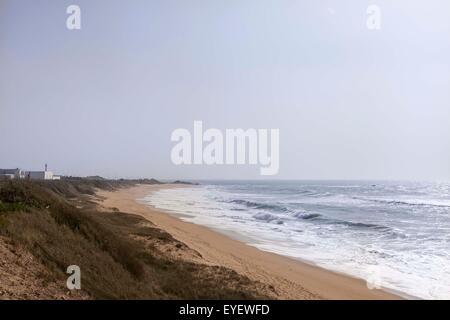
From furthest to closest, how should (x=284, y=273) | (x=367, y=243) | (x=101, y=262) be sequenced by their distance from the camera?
(x=367, y=243), (x=284, y=273), (x=101, y=262)

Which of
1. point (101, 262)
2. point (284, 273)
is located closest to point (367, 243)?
point (284, 273)

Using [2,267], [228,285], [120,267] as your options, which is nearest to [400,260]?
[228,285]

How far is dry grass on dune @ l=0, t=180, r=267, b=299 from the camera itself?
7.79 m

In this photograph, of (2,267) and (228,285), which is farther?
(228,285)

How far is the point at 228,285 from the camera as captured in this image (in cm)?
959

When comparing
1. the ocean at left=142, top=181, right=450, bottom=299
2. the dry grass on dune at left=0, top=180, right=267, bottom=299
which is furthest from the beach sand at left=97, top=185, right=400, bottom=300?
the dry grass on dune at left=0, top=180, right=267, bottom=299

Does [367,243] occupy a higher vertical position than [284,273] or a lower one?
lower

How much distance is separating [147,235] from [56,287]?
912cm

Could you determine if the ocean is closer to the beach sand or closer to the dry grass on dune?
the beach sand

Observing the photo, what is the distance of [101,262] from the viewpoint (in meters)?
8.62

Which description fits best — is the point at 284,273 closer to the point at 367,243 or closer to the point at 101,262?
the point at 101,262

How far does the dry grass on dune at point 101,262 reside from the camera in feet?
25.6

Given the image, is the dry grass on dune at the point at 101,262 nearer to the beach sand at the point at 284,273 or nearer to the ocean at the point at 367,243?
the beach sand at the point at 284,273
